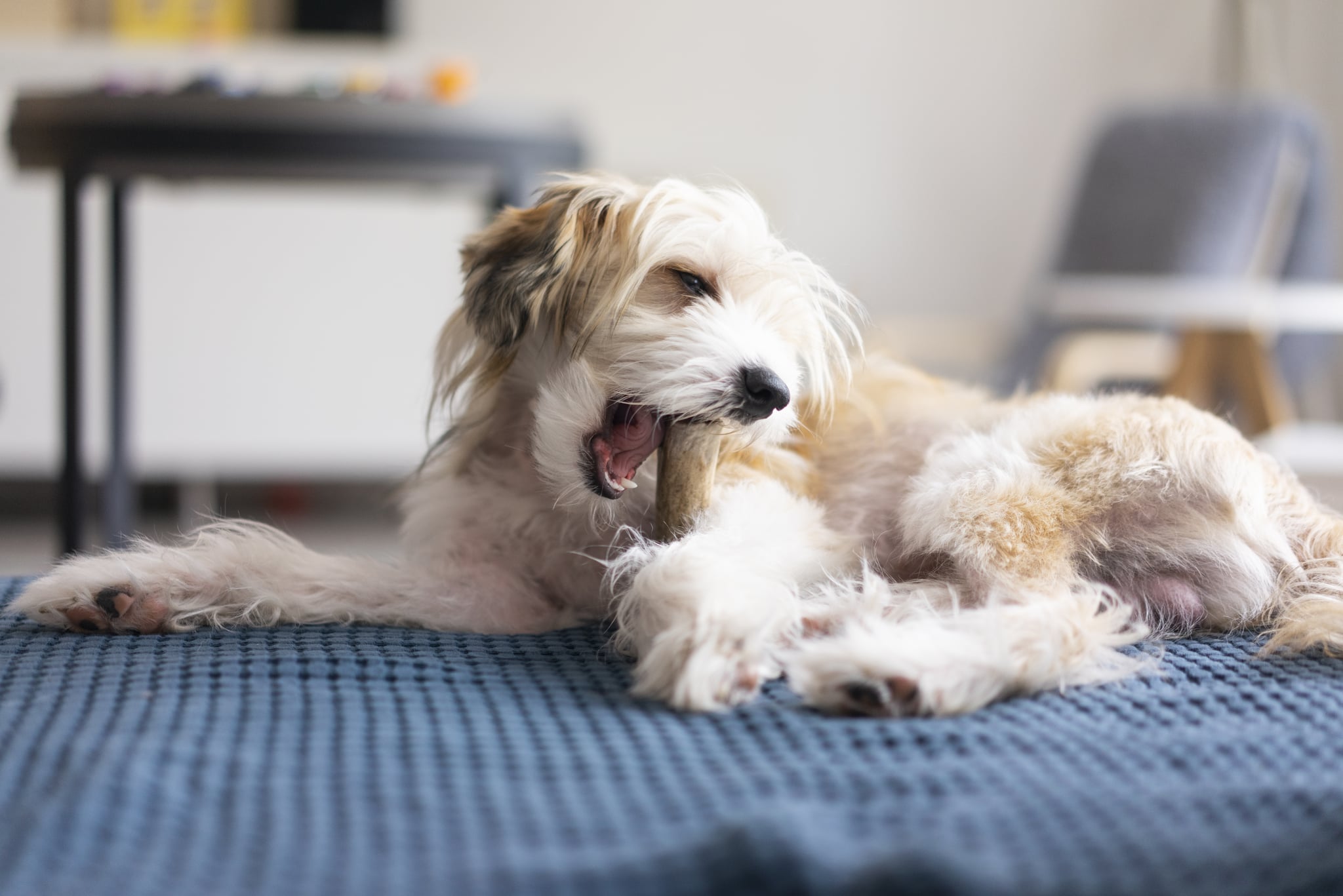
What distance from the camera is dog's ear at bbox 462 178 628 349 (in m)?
1.41

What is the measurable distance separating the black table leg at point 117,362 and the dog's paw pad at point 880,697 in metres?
2.04

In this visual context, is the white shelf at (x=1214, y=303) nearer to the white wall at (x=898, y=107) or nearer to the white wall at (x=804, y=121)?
the white wall at (x=804, y=121)

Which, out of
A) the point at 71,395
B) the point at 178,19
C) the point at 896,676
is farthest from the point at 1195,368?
the point at 178,19

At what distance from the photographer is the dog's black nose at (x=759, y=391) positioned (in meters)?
1.33

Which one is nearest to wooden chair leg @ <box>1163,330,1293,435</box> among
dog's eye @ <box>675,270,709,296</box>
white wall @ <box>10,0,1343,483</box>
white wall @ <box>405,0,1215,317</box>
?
white wall @ <box>10,0,1343,483</box>

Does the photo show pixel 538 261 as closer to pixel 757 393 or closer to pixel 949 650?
pixel 757 393

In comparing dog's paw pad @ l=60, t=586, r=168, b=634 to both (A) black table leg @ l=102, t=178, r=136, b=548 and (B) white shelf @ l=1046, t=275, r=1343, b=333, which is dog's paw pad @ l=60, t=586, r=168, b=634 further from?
(B) white shelf @ l=1046, t=275, r=1343, b=333

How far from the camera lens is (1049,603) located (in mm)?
1300

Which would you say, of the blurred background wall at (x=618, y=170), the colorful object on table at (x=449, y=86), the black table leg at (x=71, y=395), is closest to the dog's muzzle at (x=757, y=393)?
the colorful object on table at (x=449, y=86)

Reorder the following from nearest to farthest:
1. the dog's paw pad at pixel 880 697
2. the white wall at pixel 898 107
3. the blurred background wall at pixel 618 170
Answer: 1. the dog's paw pad at pixel 880 697
2. the blurred background wall at pixel 618 170
3. the white wall at pixel 898 107

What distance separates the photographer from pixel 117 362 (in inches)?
105

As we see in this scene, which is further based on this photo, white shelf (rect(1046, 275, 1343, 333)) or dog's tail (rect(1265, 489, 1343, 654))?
white shelf (rect(1046, 275, 1343, 333))

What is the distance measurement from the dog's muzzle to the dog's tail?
61cm

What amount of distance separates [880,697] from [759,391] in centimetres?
38
